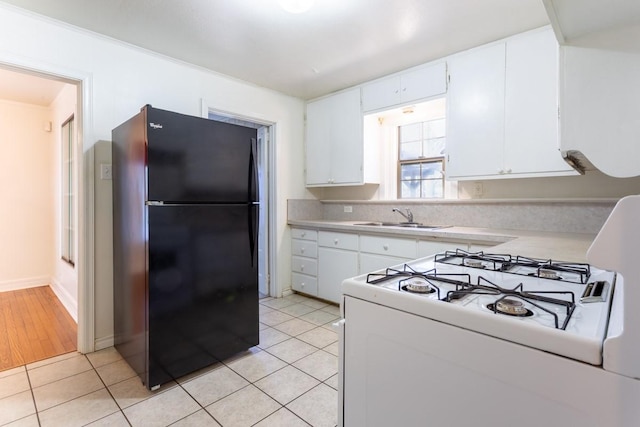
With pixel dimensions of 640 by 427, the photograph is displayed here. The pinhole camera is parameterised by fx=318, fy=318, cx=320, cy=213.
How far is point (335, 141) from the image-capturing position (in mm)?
3625

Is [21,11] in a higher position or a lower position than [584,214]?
higher

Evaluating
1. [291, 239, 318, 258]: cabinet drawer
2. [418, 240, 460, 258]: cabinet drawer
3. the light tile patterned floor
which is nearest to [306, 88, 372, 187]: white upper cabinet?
[291, 239, 318, 258]: cabinet drawer

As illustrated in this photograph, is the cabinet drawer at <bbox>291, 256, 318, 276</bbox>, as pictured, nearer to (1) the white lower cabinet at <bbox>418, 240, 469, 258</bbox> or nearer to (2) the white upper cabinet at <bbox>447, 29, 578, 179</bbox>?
(1) the white lower cabinet at <bbox>418, 240, 469, 258</bbox>

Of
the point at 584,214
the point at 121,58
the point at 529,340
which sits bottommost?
the point at 529,340

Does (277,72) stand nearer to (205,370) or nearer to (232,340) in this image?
(232,340)

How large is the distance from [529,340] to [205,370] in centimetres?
211

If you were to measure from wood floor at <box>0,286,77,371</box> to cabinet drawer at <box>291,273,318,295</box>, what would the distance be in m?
2.09

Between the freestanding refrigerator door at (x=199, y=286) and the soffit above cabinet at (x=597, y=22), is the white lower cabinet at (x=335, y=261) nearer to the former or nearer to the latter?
the freestanding refrigerator door at (x=199, y=286)

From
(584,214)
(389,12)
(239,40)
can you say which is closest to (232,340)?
(239,40)

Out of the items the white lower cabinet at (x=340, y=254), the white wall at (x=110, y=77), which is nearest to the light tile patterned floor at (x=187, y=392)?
the white wall at (x=110, y=77)

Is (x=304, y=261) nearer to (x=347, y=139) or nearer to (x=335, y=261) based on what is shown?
(x=335, y=261)

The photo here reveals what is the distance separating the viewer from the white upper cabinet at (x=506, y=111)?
225cm

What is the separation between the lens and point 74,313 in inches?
123

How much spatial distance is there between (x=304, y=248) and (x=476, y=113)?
85.8 inches
